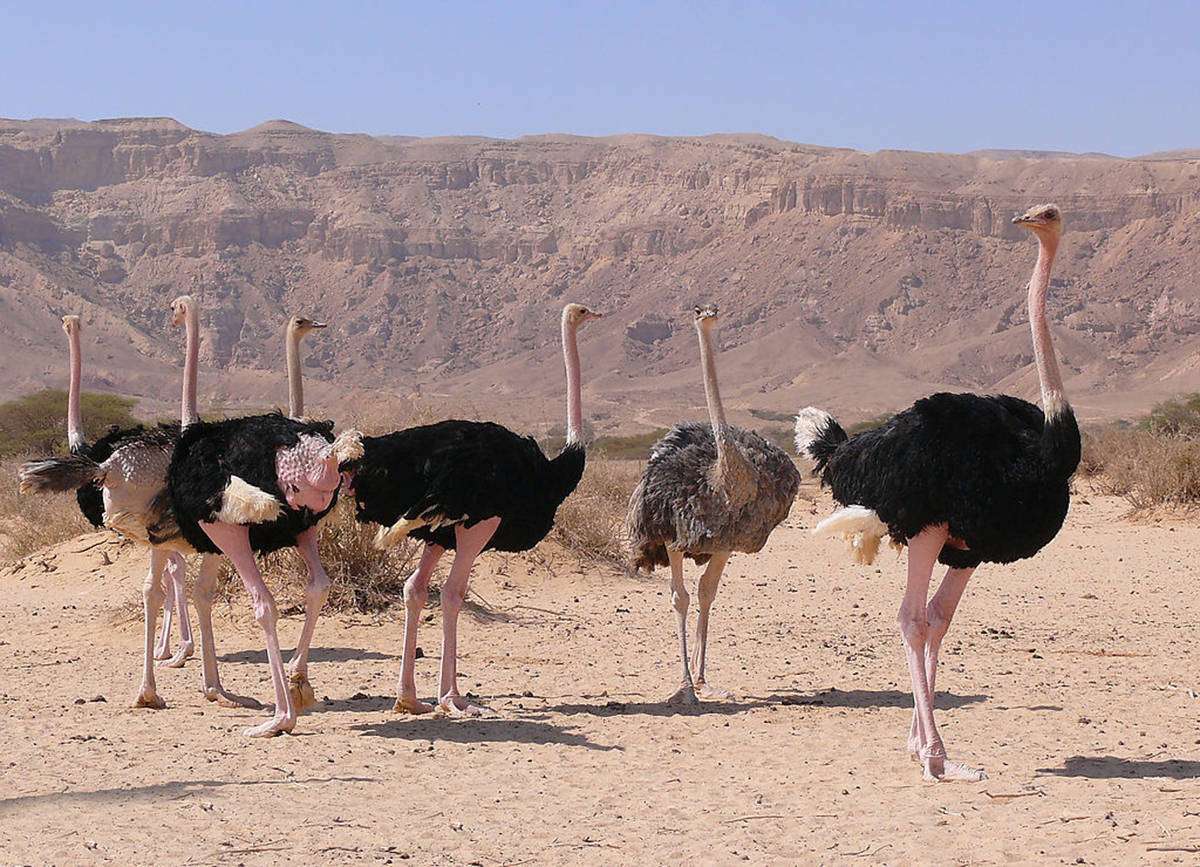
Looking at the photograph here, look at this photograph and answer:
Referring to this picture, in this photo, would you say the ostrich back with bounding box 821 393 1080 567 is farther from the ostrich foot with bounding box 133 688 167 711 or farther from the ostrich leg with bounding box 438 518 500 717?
the ostrich foot with bounding box 133 688 167 711

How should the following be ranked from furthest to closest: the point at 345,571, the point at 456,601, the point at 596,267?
1. the point at 596,267
2. the point at 345,571
3. the point at 456,601

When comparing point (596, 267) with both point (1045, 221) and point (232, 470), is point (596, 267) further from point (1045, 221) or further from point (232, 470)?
point (1045, 221)

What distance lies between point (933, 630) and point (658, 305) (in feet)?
253

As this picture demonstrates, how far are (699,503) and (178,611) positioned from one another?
10.9 ft

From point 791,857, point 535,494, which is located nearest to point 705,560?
point 535,494

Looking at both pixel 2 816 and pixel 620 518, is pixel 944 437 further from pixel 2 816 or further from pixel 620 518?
pixel 620 518

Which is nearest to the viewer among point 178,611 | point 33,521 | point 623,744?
point 623,744

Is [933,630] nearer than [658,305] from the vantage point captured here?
Yes

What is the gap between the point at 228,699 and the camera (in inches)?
302

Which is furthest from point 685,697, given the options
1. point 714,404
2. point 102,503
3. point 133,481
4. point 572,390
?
point 102,503

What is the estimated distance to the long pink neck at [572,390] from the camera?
8000 mm

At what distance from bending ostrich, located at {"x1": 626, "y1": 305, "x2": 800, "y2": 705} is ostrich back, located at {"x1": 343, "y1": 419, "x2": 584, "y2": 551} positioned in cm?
82

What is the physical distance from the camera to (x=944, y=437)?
6.13 metres

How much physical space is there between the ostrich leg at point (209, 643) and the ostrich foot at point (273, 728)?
826 mm
